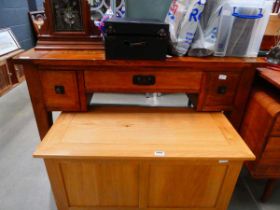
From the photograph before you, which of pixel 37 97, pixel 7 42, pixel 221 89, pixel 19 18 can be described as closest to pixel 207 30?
pixel 221 89

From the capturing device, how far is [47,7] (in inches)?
36.2

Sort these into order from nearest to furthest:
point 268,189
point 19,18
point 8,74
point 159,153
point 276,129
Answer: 1. point 159,153
2. point 276,129
3. point 268,189
4. point 8,74
5. point 19,18

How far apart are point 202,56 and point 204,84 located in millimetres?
135

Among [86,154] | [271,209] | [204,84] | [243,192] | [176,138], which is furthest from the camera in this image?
[243,192]

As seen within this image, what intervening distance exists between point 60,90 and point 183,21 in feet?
2.13

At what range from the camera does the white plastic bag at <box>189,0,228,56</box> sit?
2.98 ft

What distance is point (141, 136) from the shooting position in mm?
887

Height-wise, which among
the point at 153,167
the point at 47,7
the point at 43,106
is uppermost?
the point at 47,7

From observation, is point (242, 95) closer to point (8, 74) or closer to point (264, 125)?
point (264, 125)

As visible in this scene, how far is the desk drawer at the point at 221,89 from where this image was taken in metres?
0.97

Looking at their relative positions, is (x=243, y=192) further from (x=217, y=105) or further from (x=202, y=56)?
(x=202, y=56)

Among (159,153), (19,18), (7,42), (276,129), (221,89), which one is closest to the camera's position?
(159,153)

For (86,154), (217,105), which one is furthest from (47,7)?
(217,105)

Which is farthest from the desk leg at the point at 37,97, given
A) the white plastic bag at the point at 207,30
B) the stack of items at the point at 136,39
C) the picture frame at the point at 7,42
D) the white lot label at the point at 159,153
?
the picture frame at the point at 7,42
